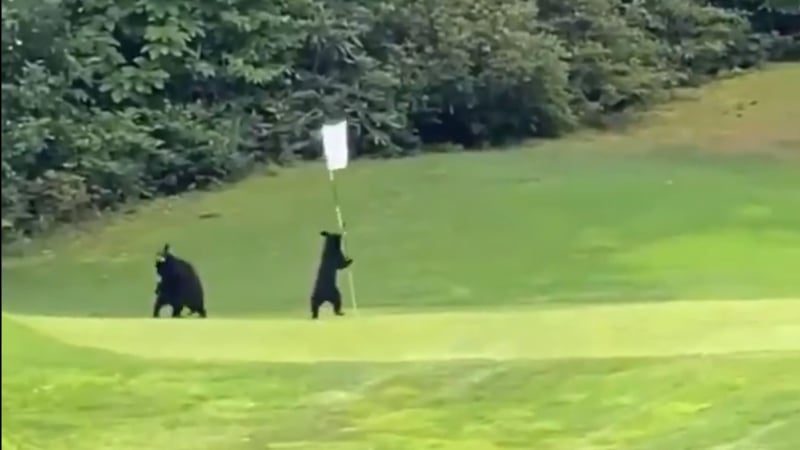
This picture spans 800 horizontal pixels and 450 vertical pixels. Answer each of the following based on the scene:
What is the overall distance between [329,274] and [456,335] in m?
1.36

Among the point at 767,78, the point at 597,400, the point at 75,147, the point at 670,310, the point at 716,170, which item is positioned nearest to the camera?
the point at 597,400

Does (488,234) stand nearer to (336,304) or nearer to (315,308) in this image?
(336,304)

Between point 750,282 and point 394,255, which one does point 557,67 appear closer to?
point 394,255

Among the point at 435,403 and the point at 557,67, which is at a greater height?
the point at 557,67

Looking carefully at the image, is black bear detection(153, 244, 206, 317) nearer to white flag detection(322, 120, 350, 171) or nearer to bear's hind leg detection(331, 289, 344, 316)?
bear's hind leg detection(331, 289, 344, 316)

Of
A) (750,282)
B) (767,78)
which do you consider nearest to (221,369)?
(750,282)

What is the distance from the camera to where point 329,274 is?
936 centimetres

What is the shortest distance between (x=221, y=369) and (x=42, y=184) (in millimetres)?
5790

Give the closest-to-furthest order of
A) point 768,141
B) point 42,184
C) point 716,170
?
point 42,184
point 716,170
point 768,141

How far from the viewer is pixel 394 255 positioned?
1320 cm

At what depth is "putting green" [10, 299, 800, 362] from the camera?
7.79 m

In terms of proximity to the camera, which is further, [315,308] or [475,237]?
[475,237]

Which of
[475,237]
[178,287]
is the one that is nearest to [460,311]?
[178,287]

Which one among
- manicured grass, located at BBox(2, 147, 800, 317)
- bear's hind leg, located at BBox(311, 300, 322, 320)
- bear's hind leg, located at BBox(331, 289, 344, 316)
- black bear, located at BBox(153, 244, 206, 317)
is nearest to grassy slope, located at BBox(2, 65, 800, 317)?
manicured grass, located at BBox(2, 147, 800, 317)
